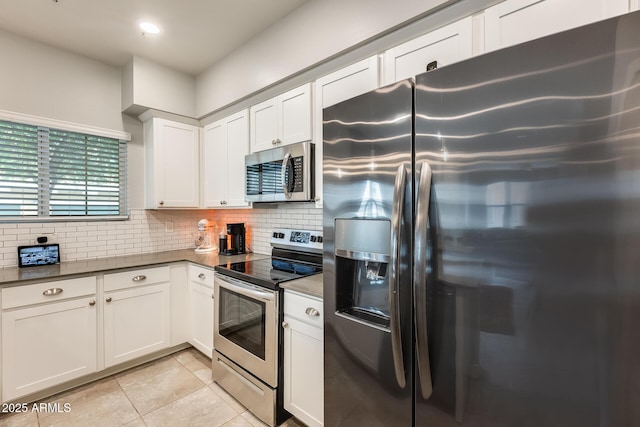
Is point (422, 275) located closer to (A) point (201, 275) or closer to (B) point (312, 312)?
(B) point (312, 312)

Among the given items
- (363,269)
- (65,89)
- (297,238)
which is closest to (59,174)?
(65,89)

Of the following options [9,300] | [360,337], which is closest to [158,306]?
[9,300]

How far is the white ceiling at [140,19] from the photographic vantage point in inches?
82.7

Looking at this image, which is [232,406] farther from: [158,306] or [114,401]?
[158,306]

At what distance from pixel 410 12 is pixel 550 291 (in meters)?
1.42

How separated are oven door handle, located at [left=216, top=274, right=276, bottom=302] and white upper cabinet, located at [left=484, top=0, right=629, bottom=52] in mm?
1740

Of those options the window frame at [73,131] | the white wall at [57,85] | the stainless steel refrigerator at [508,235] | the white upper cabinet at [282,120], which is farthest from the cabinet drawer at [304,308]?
the white wall at [57,85]

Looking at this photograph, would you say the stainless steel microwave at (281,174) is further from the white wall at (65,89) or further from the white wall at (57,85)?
the white wall at (57,85)

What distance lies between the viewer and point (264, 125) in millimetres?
2498

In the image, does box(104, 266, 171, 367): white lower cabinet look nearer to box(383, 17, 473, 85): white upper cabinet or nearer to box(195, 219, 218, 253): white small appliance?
box(195, 219, 218, 253): white small appliance

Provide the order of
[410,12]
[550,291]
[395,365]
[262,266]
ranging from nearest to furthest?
1. [550,291]
2. [395,365]
3. [410,12]
4. [262,266]

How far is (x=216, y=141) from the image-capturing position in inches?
121

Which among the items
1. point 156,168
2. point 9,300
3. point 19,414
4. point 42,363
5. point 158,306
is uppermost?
point 156,168

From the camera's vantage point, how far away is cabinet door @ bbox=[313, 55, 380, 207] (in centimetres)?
174
